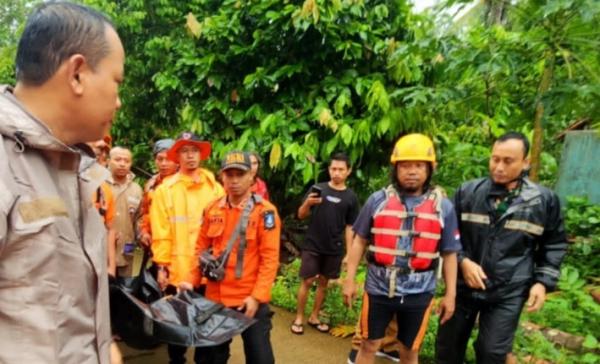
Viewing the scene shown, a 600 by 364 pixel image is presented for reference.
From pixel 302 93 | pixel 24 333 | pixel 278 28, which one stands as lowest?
pixel 24 333

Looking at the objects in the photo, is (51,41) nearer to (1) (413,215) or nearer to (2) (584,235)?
(1) (413,215)

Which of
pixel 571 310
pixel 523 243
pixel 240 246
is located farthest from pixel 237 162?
pixel 571 310

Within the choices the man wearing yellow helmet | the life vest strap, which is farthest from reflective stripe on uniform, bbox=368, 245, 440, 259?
the life vest strap

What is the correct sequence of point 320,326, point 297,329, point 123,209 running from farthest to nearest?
point 320,326, point 297,329, point 123,209

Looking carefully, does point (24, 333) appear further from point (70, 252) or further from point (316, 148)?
point (316, 148)

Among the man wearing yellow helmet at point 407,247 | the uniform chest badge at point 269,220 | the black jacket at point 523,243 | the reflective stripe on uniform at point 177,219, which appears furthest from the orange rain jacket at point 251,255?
the black jacket at point 523,243

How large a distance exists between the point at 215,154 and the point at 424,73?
8.83 feet

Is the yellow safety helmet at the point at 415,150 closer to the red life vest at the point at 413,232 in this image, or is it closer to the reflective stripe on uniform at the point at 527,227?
the red life vest at the point at 413,232

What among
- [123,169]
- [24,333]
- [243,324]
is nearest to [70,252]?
[24,333]

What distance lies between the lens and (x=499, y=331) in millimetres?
2814

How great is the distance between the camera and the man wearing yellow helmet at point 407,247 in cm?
284

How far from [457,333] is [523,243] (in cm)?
80

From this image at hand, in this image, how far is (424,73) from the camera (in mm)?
5043

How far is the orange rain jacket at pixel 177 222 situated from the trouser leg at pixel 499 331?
207cm
